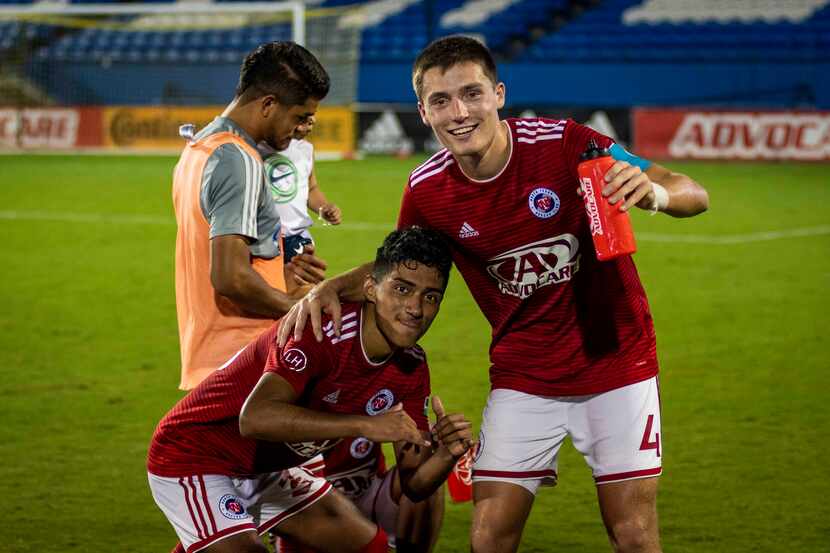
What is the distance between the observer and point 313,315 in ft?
13.0

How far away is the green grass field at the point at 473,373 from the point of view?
220 inches

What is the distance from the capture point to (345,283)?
165 inches

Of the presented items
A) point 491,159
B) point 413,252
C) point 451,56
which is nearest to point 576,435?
point 413,252

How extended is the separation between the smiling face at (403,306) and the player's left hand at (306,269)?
1301mm

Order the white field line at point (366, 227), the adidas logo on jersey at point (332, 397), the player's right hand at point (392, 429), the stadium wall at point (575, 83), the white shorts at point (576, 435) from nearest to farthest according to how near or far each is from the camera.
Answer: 1. the player's right hand at point (392, 429)
2. the adidas logo on jersey at point (332, 397)
3. the white shorts at point (576, 435)
4. the white field line at point (366, 227)
5. the stadium wall at point (575, 83)

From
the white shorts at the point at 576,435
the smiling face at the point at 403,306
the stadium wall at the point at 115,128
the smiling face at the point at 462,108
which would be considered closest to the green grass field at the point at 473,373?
the white shorts at the point at 576,435

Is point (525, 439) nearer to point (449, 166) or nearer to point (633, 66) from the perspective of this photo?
point (449, 166)

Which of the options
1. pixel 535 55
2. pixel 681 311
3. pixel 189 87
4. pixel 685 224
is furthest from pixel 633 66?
pixel 681 311

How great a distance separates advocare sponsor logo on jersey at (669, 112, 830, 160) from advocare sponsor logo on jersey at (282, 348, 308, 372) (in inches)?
786

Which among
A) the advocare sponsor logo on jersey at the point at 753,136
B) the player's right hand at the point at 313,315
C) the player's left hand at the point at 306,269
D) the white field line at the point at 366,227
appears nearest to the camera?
the player's right hand at the point at 313,315

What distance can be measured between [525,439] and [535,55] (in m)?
24.8

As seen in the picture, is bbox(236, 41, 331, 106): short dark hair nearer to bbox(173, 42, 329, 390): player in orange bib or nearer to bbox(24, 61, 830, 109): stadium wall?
bbox(173, 42, 329, 390): player in orange bib

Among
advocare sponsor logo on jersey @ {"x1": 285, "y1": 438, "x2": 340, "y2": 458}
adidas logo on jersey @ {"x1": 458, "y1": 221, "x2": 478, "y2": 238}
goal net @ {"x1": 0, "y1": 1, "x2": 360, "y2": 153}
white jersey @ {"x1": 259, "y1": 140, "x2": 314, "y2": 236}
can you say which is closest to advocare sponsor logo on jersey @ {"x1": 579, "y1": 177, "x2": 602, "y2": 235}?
adidas logo on jersey @ {"x1": 458, "y1": 221, "x2": 478, "y2": 238}

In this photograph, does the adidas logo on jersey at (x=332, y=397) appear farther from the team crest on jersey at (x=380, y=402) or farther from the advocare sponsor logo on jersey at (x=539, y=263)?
the advocare sponsor logo on jersey at (x=539, y=263)
